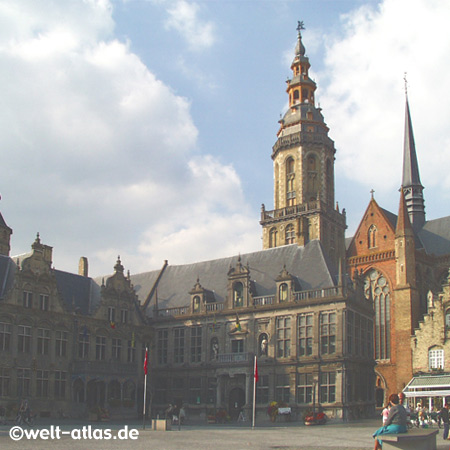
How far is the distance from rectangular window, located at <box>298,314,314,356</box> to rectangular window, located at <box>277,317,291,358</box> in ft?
3.12

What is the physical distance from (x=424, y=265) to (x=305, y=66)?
Answer: 31.0 m

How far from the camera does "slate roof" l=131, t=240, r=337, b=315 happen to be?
51.8 meters

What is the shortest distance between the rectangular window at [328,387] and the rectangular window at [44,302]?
68.6ft

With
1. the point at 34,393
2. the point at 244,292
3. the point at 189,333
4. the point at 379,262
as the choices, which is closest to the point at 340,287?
the point at 244,292

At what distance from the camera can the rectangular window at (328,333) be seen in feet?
158

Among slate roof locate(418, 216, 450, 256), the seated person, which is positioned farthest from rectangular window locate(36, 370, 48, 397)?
slate roof locate(418, 216, 450, 256)

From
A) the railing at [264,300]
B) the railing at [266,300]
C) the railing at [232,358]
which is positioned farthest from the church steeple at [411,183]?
the railing at [232,358]

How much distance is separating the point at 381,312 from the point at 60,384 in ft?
124

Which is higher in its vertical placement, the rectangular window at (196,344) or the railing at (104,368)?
the rectangular window at (196,344)

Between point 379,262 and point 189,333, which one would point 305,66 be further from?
point 189,333

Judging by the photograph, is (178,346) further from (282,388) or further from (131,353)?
(282,388)

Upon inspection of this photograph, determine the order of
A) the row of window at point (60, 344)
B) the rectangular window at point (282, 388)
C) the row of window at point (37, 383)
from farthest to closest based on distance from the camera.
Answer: the rectangular window at point (282, 388) → the row of window at point (60, 344) → the row of window at point (37, 383)

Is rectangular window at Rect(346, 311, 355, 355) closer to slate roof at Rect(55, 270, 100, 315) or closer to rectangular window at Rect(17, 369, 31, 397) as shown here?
slate roof at Rect(55, 270, 100, 315)

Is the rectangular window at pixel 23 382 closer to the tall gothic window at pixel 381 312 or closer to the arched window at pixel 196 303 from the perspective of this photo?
the arched window at pixel 196 303
